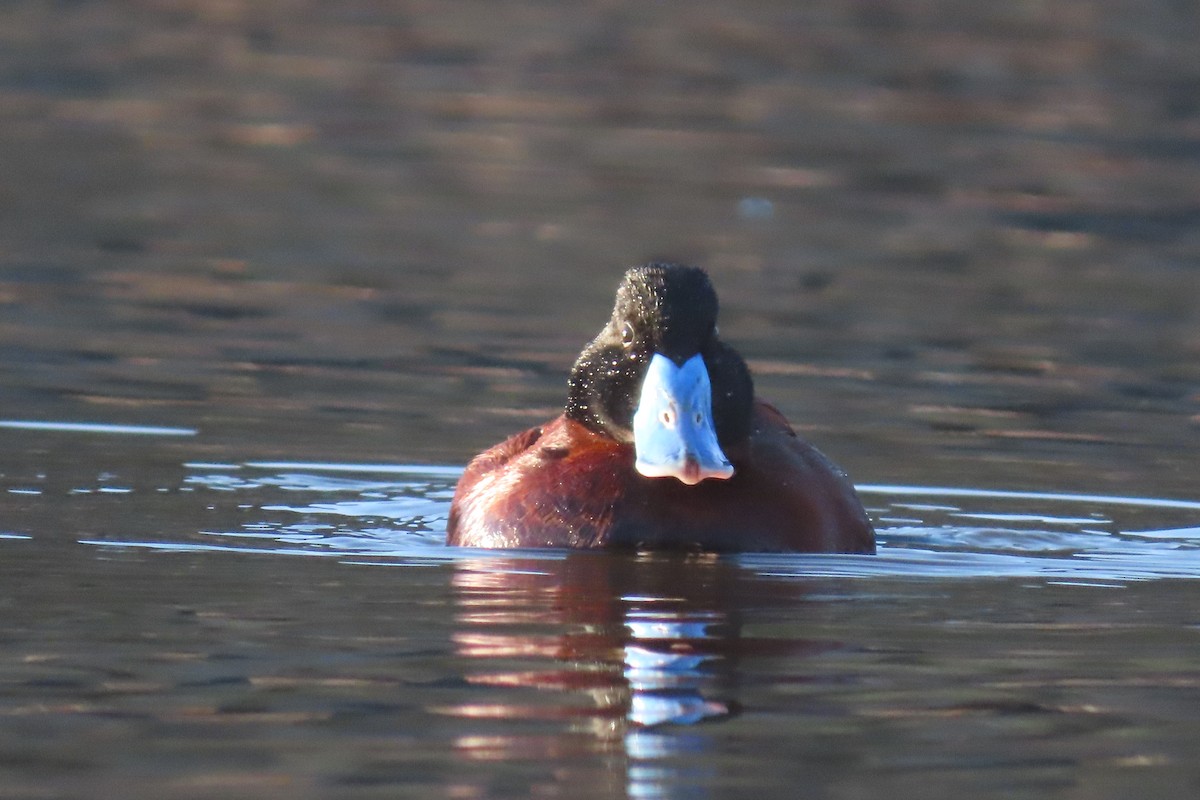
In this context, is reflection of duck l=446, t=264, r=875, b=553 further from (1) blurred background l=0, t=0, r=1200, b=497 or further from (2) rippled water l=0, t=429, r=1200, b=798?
(1) blurred background l=0, t=0, r=1200, b=497

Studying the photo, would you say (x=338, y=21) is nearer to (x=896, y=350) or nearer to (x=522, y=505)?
(x=896, y=350)

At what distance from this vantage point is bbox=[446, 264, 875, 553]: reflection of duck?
299 inches

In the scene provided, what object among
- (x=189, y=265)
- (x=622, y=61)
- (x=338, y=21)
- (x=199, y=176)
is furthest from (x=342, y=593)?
(x=338, y=21)

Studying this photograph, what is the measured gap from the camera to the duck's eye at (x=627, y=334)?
779 cm

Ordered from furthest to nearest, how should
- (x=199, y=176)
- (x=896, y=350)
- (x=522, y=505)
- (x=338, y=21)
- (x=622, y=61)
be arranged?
(x=338, y=21) → (x=622, y=61) → (x=199, y=176) → (x=896, y=350) → (x=522, y=505)

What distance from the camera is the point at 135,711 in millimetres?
5660

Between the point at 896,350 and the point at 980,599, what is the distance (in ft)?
16.1

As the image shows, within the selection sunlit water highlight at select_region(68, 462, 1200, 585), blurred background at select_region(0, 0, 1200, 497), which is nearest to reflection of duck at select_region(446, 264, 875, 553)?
sunlit water highlight at select_region(68, 462, 1200, 585)

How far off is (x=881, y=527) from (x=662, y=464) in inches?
58.6

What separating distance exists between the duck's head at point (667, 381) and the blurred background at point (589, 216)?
185 centimetres

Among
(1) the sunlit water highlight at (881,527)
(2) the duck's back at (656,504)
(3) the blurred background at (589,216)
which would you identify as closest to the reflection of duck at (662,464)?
(2) the duck's back at (656,504)

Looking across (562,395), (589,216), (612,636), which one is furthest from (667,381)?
(589,216)

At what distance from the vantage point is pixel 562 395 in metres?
10.9

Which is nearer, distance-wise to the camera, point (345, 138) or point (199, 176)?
point (199, 176)
